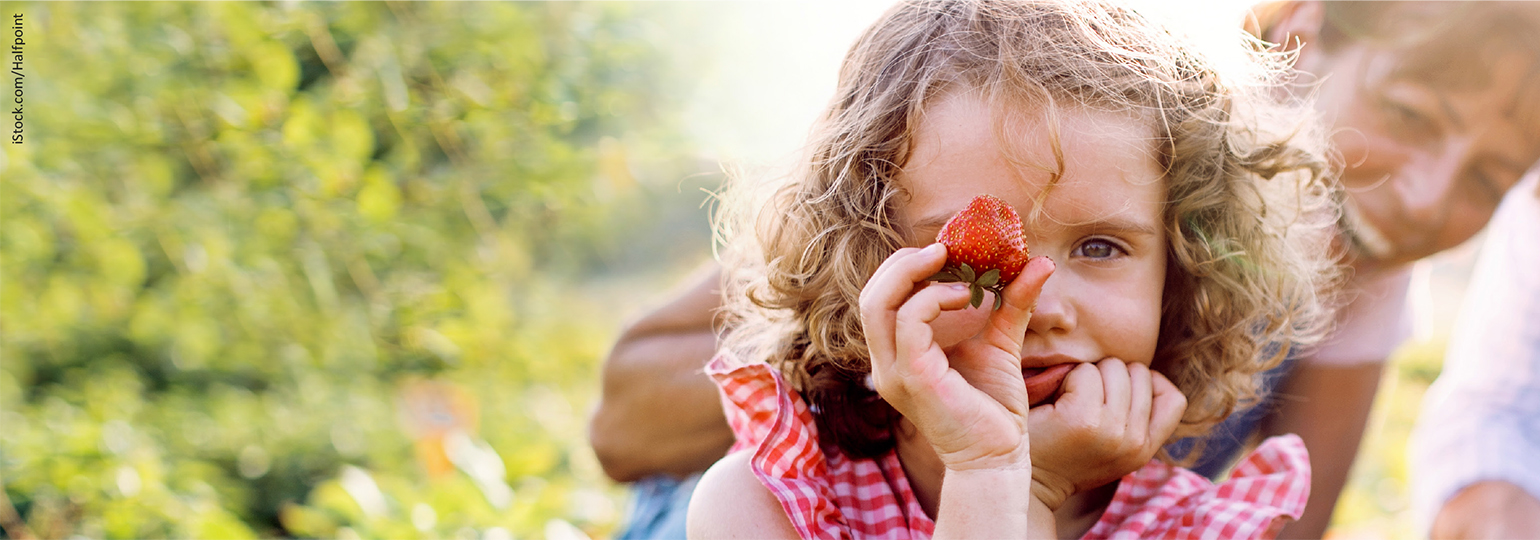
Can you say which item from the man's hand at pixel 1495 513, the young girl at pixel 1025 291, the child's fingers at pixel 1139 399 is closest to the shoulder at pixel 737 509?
the young girl at pixel 1025 291

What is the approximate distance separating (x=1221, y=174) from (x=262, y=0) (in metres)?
1.92

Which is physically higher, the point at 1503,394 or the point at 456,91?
the point at 456,91

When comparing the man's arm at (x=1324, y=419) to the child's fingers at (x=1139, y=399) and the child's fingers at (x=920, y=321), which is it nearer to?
the child's fingers at (x=1139, y=399)

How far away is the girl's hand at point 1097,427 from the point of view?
81cm

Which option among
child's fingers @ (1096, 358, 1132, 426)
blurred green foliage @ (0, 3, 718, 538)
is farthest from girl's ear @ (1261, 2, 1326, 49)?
blurred green foliage @ (0, 3, 718, 538)

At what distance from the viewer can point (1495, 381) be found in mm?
1173

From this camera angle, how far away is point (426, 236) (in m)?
2.21

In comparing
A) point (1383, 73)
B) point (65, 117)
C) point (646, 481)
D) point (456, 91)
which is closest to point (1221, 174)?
point (1383, 73)

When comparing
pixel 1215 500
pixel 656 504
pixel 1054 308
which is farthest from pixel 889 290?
pixel 656 504

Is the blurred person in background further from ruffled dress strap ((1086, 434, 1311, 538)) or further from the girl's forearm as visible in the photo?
the girl's forearm

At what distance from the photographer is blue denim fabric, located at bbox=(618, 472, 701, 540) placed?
1261 millimetres

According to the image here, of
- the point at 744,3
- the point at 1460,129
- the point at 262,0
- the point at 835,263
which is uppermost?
the point at 262,0

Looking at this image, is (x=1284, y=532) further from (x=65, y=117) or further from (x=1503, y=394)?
(x=65, y=117)

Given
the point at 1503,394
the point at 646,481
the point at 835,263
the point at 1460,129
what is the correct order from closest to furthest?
1. the point at 835,263
2. the point at 1460,129
3. the point at 1503,394
4. the point at 646,481
